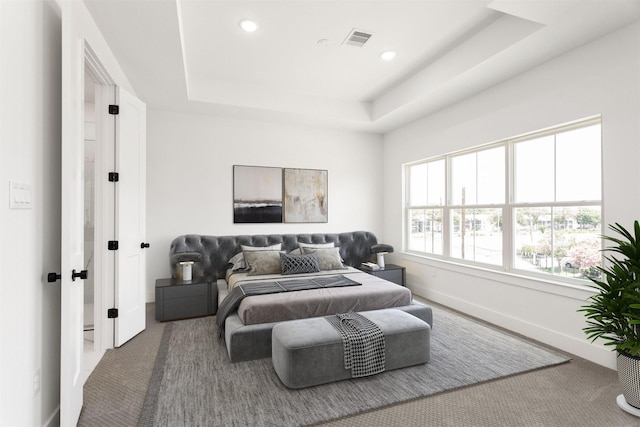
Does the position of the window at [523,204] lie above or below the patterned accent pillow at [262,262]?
above

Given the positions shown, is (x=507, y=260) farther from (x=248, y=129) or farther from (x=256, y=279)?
(x=248, y=129)

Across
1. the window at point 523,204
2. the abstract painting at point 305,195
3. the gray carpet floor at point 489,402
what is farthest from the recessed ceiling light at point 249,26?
the gray carpet floor at point 489,402

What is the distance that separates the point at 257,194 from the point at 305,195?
787mm

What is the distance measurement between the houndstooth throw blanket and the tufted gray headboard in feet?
8.23

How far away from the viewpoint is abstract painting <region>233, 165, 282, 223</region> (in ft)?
16.4

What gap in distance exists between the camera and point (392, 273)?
16.3 feet

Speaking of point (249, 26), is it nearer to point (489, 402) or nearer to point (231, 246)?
point (231, 246)

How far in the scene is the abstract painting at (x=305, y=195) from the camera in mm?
5277

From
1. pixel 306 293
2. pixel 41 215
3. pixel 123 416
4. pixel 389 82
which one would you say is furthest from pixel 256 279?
pixel 389 82

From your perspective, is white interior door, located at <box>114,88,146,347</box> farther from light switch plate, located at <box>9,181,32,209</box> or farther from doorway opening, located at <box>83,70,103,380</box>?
light switch plate, located at <box>9,181,32,209</box>

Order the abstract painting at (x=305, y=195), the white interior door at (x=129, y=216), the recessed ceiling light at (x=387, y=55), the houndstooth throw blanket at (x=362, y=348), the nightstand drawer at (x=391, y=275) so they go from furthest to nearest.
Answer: the abstract painting at (x=305, y=195) → the nightstand drawer at (x=391, y=275) → the recessed ceiling light at (x=387, y=55) → the white interior door at (x=129, y=216) → the houndstooth throw blanket at (x=362, y=348)

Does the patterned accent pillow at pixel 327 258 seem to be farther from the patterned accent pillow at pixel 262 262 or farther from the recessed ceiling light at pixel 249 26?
the recessed ceiling light at pixel 249 26

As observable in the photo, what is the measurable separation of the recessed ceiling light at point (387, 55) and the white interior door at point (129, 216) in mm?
2723

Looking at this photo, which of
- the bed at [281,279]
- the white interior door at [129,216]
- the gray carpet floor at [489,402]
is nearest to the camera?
the gray carpet floor at [489,402]
